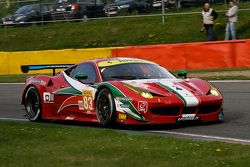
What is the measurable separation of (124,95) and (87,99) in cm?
107

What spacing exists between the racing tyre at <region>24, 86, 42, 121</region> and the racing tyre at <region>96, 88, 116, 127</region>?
209cm

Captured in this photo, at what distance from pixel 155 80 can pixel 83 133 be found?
1744 millimetres

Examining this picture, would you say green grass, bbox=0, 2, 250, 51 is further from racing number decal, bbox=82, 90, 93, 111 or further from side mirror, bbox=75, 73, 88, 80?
racing number decal, bbox=82, 90, 93, 111

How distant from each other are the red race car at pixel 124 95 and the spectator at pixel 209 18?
12.7 meters

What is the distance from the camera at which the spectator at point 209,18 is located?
79.0 ft

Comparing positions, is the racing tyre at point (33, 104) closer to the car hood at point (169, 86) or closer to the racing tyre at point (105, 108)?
the racing tyre at point (105, 108)

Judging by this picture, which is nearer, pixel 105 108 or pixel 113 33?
pixel 105 108

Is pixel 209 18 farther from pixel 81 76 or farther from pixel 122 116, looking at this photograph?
pixel 122 116

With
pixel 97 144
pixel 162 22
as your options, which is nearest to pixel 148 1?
pixel 162 22

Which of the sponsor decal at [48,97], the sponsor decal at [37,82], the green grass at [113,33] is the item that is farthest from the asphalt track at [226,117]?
the green grass at [113,33]

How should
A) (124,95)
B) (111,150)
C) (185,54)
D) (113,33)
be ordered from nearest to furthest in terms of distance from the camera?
(111,150) → (124,95) → (185,54) → (113,33)

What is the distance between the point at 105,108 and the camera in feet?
34.9

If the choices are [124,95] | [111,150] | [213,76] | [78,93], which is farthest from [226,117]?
[213,76]

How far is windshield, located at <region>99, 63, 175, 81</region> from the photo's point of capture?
1108 centimetres
